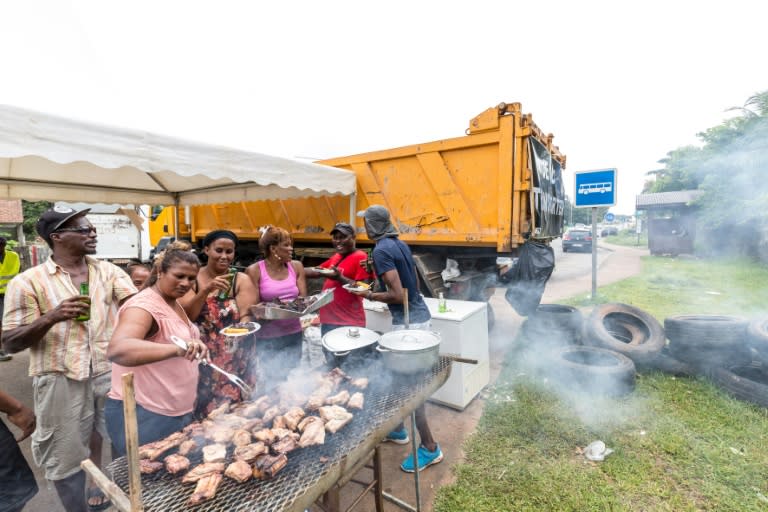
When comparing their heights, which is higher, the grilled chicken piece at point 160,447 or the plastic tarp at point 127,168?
the plastic tarp at point 127,168

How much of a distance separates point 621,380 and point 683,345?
3.61 ft

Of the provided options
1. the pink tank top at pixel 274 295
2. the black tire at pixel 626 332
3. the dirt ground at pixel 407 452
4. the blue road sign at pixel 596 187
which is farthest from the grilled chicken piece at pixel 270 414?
the blue road sign at pixel 596 187

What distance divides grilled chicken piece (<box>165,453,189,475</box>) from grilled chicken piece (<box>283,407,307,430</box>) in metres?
0.44

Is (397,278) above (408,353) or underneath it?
above

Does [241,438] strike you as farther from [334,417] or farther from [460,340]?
[460,340]

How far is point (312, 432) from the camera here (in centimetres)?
158

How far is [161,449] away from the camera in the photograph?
4.89 feet

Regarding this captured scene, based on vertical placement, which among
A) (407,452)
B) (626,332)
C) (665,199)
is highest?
(665,199)

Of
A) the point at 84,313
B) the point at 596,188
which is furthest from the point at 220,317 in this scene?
the point at 596,188

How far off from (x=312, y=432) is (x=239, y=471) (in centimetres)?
33

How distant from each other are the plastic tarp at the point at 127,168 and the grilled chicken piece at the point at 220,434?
229cm

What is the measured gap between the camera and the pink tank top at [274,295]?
9.59ft

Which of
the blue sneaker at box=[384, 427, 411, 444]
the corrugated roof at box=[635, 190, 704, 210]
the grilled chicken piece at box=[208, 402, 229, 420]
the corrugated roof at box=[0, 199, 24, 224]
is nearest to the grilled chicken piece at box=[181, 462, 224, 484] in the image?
the grilled chicken piece at box=[208, 402, 229, 420]

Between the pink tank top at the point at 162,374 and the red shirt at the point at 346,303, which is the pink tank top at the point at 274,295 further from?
the pink tank top at the point at 162,374
